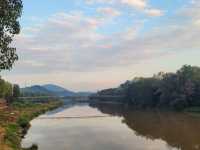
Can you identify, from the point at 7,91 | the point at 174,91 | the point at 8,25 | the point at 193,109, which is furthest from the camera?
the point at 174,91

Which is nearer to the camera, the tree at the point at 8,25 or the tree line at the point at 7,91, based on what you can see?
the tree at the point at 8,25

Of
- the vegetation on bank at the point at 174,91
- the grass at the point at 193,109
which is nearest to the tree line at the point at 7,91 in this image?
the vegetation on bank at the point at 174,91

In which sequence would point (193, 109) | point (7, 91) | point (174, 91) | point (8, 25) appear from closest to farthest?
point (8, 25), point (7, 91), point (193, 109), point (174, 91)

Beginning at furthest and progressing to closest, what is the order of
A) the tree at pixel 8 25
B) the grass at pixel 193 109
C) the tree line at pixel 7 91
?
the grass at pixel 193 109, the tree line at pixel 7 91, the tree at pixel 8 25

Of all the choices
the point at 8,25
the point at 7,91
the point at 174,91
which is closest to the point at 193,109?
the point at 174,91

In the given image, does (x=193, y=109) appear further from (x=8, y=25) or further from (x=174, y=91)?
(x=8, y=25)

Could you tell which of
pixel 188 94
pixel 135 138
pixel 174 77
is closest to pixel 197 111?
pixel 188 94

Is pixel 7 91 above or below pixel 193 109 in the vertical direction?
above

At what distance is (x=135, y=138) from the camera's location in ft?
153

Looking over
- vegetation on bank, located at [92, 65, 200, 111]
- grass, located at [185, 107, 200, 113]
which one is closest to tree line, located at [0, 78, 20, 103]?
vegetation on bank, located at [92, 65, 200, 111]

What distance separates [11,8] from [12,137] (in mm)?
22293

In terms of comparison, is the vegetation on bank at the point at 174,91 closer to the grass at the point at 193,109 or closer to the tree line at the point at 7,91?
the grass at the point at 193,109

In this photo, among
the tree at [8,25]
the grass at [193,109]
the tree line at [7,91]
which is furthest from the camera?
the grass at [193,109]

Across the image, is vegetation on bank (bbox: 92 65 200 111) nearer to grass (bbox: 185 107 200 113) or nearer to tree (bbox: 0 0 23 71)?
grass (bbox: 185 107 200 113)
